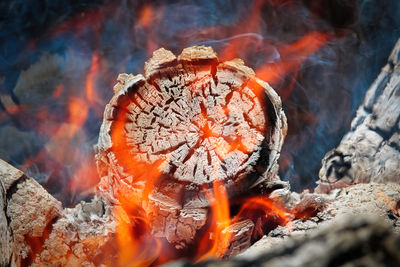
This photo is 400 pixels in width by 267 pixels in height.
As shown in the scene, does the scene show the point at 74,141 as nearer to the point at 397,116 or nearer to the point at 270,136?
the point at 270,136

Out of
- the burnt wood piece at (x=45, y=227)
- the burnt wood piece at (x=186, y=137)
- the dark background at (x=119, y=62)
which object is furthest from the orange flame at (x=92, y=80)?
the burnt wood piece at (x=45, y=227)

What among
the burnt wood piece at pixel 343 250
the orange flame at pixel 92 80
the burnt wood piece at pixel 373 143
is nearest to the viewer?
A: the burnt wood piece at pixel 343 250

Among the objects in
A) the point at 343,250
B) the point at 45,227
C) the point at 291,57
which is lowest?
the point at 45,227

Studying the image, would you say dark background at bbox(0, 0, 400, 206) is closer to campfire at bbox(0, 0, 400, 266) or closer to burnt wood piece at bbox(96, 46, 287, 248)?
campfire at bbox(0, 0, 400, 266)

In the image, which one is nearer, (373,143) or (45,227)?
(45,227)

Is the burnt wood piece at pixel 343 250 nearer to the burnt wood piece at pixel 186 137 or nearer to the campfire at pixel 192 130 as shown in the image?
the campfire at pixel 192 130

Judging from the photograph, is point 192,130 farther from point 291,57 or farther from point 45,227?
point 291,57

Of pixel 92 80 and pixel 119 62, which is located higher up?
pixel 119 62

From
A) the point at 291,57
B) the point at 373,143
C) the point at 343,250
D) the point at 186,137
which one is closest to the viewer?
the point at 343,250

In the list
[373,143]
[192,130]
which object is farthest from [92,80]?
[373,143]
